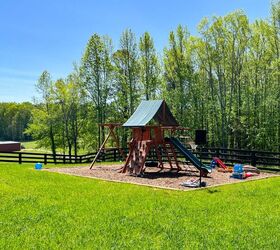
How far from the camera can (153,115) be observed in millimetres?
16156

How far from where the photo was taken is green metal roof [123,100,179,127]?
16272 millimetres

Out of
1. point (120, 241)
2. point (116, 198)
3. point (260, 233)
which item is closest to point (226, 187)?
point (116, 198)

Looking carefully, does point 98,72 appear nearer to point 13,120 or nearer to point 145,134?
point 145,134

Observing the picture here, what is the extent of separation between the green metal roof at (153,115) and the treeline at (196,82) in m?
13.0

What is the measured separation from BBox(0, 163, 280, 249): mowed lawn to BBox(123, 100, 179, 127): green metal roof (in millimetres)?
5082

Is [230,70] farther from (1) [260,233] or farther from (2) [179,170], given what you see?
(1) [260,233]

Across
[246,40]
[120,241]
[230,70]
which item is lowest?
[120,241]

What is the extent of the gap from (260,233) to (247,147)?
23835 millimetres

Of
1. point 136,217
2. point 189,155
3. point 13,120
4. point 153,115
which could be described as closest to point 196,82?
point 153,115

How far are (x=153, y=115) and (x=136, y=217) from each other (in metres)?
8.99

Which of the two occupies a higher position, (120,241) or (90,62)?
(90,62)

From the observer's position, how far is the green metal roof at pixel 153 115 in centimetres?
1627

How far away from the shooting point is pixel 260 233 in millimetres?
6371

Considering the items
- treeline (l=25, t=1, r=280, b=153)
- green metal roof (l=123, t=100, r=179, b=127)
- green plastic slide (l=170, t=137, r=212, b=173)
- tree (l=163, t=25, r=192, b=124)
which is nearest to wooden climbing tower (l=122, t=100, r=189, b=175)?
green metal roof (l=123, t=100, r=179, b=127)
